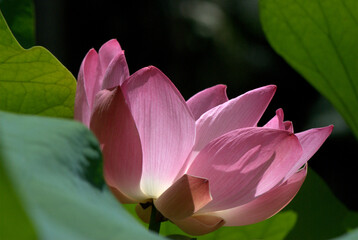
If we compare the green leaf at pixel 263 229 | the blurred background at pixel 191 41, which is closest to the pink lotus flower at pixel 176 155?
the green leaf at pixel 263 229

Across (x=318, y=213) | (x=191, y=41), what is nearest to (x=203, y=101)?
(x=318, y=213)

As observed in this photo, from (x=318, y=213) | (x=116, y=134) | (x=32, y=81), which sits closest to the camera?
(x=116, y=134)

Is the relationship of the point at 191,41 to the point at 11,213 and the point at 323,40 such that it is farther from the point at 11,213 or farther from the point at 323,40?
the point at 11,213

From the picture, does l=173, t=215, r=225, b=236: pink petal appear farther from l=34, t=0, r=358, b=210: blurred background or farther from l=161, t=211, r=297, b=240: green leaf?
l=34, t=0, r=358, b=210: blurred background

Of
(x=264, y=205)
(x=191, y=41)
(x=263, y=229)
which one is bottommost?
(x=191, y=41)

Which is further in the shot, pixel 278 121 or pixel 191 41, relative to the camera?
pixel 191 41

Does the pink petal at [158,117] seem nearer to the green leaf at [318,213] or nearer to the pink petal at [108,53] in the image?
the pink petal at [108,53]

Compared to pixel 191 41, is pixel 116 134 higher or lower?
higher
